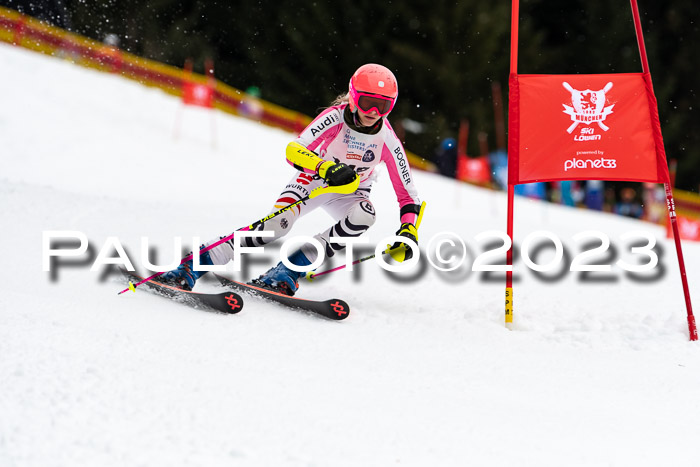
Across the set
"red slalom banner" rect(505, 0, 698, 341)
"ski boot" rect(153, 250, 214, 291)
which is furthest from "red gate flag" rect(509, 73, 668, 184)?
"ski boot" rect(153, 250, 214, 291)

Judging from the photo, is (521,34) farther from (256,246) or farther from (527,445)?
(527,445)

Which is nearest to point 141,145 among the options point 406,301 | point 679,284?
point 406,301

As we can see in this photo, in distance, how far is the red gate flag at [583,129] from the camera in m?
4.64

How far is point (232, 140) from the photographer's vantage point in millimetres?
15977

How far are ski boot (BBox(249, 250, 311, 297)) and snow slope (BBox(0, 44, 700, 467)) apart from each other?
362 millimetres

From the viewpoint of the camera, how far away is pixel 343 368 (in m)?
3.55

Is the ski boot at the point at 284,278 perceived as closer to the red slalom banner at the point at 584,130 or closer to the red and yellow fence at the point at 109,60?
the red slalom banner at the point at 584,130

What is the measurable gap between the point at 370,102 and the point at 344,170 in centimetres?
47

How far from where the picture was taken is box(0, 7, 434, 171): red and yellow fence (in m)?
16.6

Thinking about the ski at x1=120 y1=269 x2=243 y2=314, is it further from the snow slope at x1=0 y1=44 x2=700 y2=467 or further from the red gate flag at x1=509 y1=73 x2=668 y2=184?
the red gate flag at x1=509 y1=73 x2=668 y2=184

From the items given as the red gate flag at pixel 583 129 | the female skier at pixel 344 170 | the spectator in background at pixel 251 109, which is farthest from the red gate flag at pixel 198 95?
the red gate flag at pixel 583 129

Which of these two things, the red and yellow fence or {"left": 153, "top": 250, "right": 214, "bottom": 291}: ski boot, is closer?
{"left": 153, "top": 250, "right": 214, "bottom": 291}: ski boot

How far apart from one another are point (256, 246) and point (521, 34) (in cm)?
2253

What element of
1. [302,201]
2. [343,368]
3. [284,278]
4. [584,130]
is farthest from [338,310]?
[584,130]
